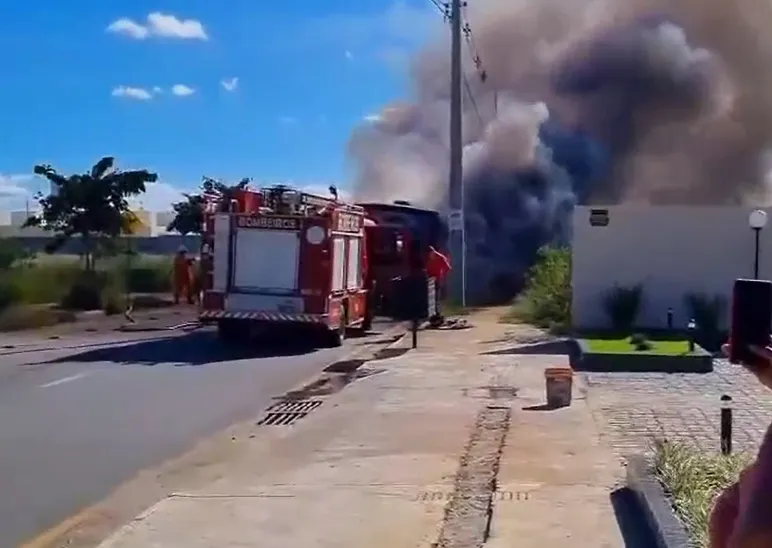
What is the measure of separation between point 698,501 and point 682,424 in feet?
15.4

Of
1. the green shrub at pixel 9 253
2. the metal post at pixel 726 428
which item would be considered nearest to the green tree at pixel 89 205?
the green shrub at pixel 9 253

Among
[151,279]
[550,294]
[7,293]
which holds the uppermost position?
[550,294]

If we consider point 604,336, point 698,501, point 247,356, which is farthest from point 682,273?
point 698,501

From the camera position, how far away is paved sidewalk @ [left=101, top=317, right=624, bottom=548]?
6.98m

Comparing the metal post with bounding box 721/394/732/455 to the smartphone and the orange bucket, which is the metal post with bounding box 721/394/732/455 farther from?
the smartphone

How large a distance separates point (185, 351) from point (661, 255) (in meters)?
8.16

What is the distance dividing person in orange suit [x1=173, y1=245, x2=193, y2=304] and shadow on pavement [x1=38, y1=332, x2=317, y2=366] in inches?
246

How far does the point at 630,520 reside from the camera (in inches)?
281

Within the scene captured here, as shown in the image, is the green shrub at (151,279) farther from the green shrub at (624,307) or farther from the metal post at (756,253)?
the metal post at (756,253)

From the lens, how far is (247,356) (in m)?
18.6

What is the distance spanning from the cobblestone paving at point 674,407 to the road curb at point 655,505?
5.35ft

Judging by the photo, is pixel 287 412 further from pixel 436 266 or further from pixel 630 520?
pixel 436 266

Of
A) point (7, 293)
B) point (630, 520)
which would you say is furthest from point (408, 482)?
point (7, 293)

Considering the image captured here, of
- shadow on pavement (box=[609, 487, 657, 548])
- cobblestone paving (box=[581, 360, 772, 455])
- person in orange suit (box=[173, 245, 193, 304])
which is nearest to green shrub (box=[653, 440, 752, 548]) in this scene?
shadow on pavement (box=[609, 487, 657, 548])
